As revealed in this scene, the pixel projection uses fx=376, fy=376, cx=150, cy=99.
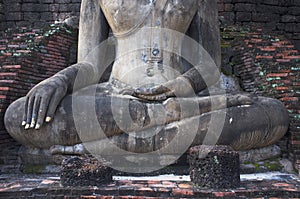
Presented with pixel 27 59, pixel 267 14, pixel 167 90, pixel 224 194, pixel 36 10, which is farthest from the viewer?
pixel 36 10

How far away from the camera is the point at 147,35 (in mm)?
4289

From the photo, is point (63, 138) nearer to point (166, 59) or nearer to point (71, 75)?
point (71, 75)

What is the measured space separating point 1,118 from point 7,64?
1035mm

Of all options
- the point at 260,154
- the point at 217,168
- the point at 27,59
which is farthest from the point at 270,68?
the point at 27,59

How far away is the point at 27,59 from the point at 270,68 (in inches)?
131

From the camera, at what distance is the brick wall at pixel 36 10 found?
862 cm

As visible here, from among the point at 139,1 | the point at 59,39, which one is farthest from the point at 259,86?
the point at 59,39

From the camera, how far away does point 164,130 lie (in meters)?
3.50

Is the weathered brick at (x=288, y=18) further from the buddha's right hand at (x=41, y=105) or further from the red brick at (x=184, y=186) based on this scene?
the red brick at (x=184, y=186)

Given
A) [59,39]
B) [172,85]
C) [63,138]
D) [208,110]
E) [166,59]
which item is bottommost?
[63,138]

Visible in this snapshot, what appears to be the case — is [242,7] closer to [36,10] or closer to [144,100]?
[36,10]

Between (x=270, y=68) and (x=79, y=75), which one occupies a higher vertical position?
(x=270, y=68)

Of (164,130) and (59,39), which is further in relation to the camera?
(59,39)

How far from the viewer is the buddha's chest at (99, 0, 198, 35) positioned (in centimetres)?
428
